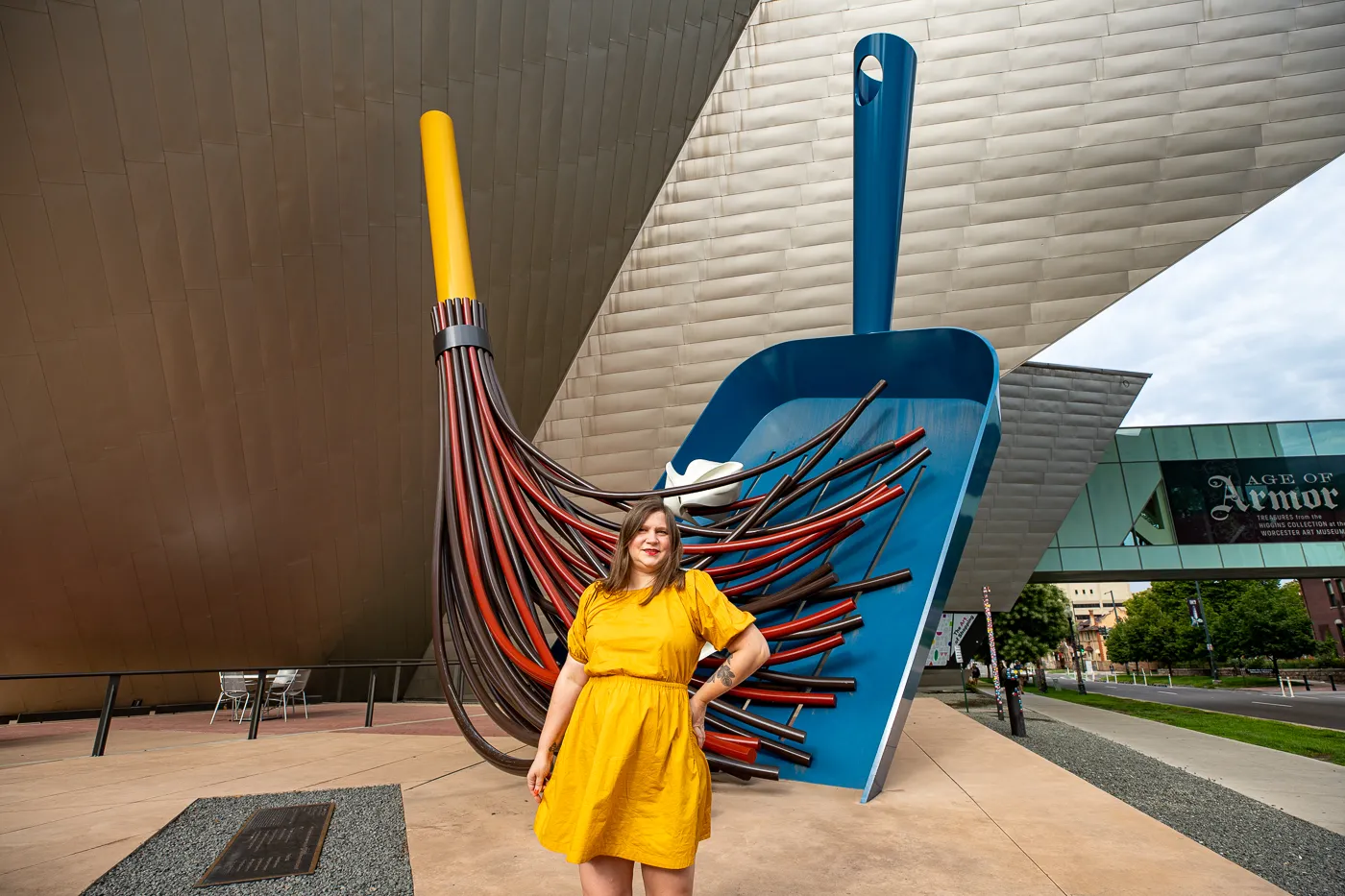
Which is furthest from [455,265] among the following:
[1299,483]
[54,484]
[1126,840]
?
[1299,483]

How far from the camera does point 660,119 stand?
750 centimetres

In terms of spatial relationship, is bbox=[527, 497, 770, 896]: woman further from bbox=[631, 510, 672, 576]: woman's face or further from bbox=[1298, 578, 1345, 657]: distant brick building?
bbox=[1298, 578, 1345, 657]: distant brick building

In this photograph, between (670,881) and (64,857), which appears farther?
(64,857)

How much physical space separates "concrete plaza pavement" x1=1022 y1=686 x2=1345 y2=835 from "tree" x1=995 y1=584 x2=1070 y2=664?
11923 millimetres

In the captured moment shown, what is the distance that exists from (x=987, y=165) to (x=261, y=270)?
6683 mm

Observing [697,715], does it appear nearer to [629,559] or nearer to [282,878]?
[629,559]

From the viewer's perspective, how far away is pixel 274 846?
2293mm

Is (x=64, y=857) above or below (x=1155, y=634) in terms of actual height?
above

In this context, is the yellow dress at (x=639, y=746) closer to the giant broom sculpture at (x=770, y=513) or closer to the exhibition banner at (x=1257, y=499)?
the giant broom sculpture at (x=770, y=513)

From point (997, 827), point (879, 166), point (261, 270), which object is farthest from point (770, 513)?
point (261, 270)

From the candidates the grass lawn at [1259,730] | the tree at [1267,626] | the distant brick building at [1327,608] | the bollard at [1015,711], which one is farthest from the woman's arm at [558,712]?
the distant brick building at [1327,608]

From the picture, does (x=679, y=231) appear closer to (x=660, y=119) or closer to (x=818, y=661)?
(x=660, y=119)

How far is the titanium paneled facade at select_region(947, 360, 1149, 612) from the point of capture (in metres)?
12.0

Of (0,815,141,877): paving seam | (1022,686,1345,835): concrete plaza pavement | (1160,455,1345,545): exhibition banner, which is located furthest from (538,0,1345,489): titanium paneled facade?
(1160,455,1345,545): exhibition banner
